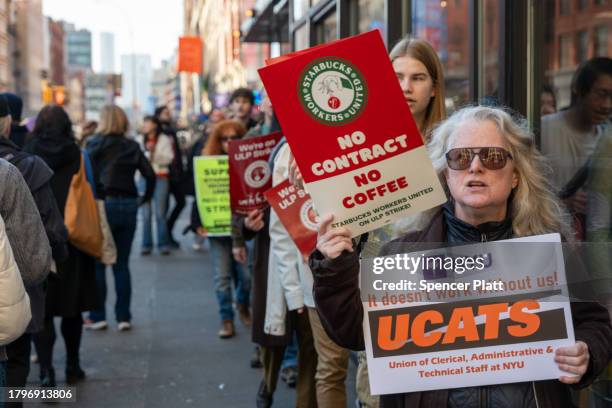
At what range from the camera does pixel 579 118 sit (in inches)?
188

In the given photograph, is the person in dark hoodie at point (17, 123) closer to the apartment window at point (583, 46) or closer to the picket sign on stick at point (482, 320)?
the apartment window at point (583, 46)

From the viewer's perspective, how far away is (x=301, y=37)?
10469mm

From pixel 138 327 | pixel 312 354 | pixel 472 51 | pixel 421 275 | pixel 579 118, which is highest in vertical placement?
pixel 472 51

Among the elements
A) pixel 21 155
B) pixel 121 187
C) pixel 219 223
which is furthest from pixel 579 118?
pixel 121 187

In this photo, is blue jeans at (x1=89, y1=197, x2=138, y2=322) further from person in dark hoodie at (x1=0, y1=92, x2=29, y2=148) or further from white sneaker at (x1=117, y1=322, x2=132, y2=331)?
person in dark hoodie at (x1=0, y1=92, x2=29, y2=148)

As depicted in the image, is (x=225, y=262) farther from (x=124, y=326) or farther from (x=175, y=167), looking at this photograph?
(x=175, y=167)

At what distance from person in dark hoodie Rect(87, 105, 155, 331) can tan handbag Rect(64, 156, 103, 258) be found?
139 centimetres

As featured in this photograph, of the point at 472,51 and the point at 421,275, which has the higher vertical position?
the point at 472,51

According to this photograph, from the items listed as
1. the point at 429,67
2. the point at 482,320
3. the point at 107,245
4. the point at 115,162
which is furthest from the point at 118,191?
the point at 482,320

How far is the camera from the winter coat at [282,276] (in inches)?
Answer: 192

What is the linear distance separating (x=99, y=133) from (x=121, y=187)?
0.58 meters

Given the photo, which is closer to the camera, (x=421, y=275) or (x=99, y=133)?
(x=421, y=275)

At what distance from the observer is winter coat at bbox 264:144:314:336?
16.0ft

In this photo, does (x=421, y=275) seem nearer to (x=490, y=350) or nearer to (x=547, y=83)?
(x=490, y=350)
